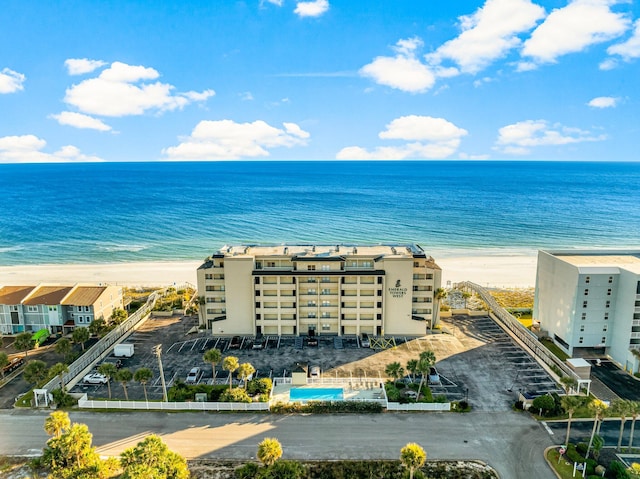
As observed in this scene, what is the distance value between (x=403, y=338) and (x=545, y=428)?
81.3ft

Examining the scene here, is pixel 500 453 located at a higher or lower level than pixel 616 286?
lower

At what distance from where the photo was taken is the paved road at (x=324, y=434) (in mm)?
38281

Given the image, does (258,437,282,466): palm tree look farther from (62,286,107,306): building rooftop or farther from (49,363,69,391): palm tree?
(62,286,107,306): building rooftop

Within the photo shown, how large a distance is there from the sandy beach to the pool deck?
53541mm

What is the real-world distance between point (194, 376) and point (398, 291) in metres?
31.1

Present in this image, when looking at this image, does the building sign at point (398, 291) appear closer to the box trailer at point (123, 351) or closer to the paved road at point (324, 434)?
the paved road at point (324, 434)

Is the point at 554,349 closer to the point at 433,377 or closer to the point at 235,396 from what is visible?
the point at 433,377

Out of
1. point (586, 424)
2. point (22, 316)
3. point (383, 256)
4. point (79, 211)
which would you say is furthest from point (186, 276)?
point (79, 211)

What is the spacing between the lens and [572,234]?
477ft

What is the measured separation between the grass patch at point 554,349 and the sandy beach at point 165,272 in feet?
118

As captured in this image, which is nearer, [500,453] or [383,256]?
[500,453]

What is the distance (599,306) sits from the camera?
187 ft

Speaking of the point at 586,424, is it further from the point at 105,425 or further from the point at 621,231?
the point at 621,231

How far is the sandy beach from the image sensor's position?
100812 millimetres
